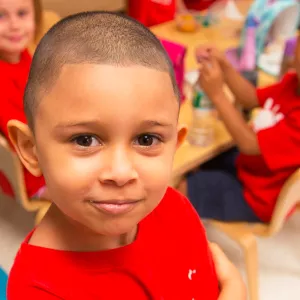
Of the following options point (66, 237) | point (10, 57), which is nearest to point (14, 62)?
point (10, 57)

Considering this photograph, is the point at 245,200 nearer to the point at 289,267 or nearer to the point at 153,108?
the point at 289,267

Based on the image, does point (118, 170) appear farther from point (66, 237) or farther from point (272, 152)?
point (272, 152)

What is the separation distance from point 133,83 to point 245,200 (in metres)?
0.99

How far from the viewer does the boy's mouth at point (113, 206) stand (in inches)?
21.5

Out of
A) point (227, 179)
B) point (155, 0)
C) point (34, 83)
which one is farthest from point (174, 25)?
point (34, 83)

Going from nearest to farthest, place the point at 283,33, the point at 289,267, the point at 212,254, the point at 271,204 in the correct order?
the point at 212,254 → the point at 271,204 → the point at 289,267 → the point at 283,33

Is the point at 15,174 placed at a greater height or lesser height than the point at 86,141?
greater

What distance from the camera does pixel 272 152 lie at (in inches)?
52.6

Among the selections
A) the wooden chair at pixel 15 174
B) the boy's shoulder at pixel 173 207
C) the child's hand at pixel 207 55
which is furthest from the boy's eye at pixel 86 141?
the child's hand at pixel 207 55

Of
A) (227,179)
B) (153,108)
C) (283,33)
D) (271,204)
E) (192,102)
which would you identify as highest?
(283,33)

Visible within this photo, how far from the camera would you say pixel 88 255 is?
2.13 feet

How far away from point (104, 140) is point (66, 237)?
19cm

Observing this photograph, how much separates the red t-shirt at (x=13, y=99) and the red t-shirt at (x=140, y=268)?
27.6 inches

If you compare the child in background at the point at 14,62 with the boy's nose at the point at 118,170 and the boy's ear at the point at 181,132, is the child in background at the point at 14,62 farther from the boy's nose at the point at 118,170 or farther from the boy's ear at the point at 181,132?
the boy's nose at the point at 118,170
